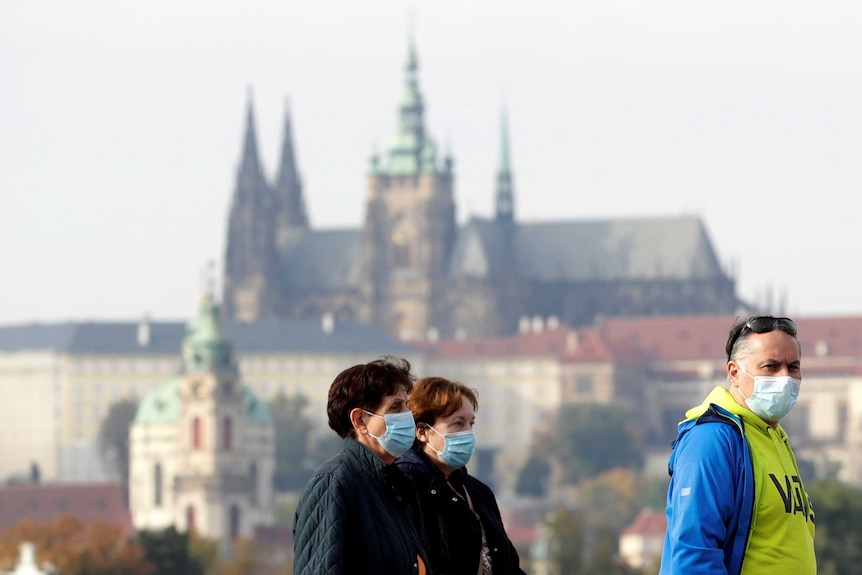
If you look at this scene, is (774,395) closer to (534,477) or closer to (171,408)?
(171,408)

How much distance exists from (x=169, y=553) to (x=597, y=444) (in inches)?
3202

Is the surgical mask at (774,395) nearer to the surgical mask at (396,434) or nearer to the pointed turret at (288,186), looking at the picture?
the surgical mask at (396,434)

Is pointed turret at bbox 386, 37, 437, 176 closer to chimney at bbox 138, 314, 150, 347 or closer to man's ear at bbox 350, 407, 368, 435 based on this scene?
chimney at bbox 138, 314, 150, 347

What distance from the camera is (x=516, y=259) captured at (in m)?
177

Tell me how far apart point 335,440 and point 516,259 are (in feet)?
111

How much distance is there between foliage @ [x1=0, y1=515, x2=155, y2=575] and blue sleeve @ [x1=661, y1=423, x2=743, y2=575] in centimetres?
6768

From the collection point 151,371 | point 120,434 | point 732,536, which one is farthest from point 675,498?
point 151,371

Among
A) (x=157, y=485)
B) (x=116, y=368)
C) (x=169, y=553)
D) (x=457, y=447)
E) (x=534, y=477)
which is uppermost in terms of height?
(x=457, y=447)

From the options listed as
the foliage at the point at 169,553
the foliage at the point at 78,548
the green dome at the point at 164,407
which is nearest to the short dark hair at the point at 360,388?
the foliage at the point at 78,548

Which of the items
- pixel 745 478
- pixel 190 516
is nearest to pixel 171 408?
pixel 190 516

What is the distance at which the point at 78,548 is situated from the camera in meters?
87.9

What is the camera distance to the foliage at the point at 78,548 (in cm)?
7800

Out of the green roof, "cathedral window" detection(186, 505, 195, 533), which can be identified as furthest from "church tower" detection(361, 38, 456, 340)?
"cathedral window" detection(186, 505, 195, 533)

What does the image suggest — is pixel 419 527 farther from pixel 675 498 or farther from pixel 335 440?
pixel 335 440
